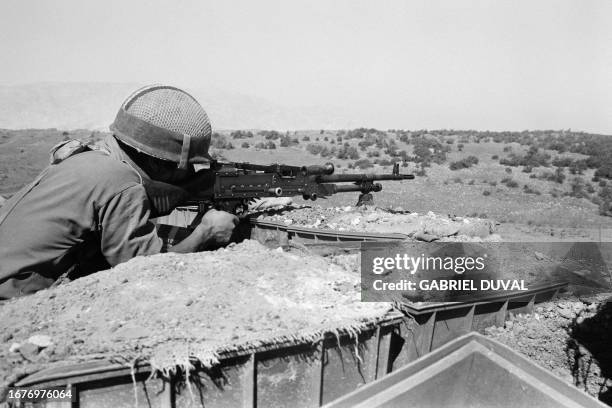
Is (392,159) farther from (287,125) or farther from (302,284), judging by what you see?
(287,125)

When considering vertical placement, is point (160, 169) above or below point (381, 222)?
above

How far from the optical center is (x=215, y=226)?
10.7 ft

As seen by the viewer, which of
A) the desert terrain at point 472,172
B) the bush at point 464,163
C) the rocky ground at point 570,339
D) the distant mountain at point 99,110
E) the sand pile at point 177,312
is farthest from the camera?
the distant mountain at point 99,110

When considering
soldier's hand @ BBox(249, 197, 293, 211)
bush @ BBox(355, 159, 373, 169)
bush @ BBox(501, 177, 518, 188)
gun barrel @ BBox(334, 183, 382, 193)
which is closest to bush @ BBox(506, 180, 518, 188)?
bush @ BBox(501, 177, 518, 188)

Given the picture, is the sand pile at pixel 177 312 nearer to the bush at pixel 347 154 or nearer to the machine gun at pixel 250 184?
the machine gun at pixel 250 184

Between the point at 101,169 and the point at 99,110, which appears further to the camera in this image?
the point at 99,110

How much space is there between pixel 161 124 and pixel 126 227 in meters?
0.71

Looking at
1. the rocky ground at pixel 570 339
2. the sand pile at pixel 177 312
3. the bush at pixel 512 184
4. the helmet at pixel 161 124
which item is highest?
the helmet at pixel 161 124

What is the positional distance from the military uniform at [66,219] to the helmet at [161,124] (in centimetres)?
21

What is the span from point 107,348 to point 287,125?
310 feet

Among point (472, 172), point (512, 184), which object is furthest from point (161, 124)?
point (472, 172)

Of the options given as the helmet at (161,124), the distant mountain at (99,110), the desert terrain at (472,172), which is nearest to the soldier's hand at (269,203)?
the desert terrain at (472,172)

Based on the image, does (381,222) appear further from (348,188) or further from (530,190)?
(530,190)
